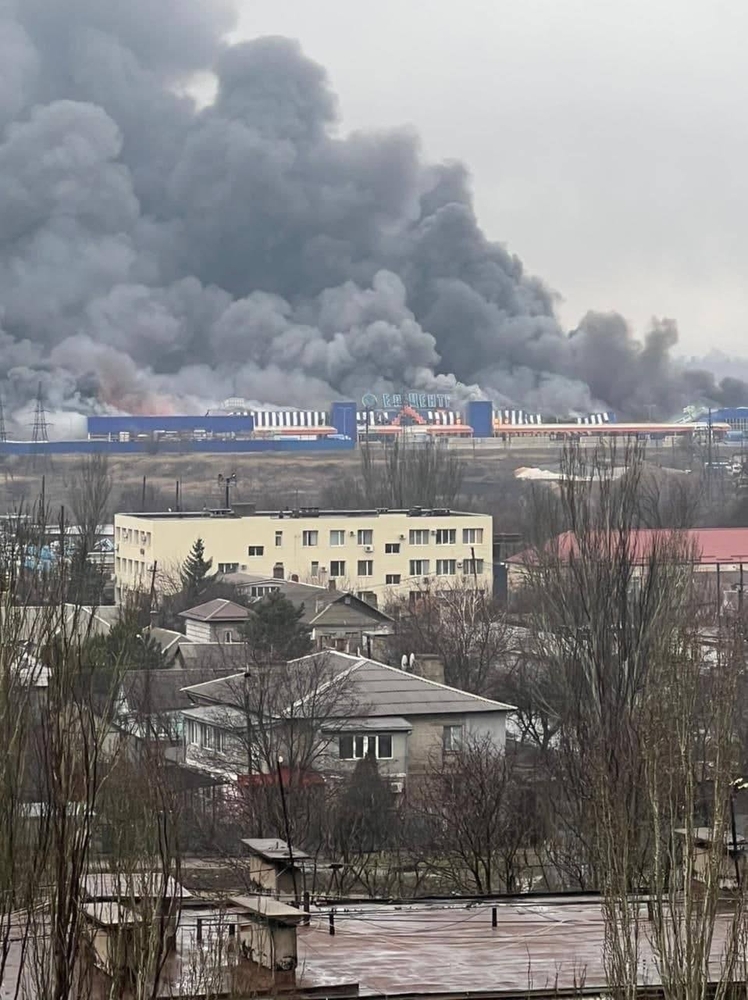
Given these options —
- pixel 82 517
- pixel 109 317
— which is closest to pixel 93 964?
pixel 82 517

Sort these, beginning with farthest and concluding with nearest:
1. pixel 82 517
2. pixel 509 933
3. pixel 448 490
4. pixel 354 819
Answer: pixel 448 490
pixel 82 517
pixel 354 819
pixel 509 933

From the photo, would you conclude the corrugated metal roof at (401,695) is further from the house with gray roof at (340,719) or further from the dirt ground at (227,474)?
the dirt ground at (227,474)

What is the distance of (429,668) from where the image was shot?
12758 millimetres

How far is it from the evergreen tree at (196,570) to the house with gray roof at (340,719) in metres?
7.84

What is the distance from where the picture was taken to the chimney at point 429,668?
501 inches

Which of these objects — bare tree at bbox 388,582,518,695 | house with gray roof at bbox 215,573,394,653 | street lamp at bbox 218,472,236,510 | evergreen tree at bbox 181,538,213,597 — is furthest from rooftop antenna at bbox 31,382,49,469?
bare tree at bbox 388,582,518,695

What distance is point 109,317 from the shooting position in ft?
168

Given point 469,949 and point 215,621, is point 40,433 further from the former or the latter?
point 469,949

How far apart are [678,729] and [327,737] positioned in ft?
23.3

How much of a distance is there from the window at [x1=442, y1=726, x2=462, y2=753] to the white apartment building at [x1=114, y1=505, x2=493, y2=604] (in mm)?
10444

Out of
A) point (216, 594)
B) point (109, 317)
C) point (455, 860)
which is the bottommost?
point (455, 860)

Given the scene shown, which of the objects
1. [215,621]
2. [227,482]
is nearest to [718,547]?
[215,621]

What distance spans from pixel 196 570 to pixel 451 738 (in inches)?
375

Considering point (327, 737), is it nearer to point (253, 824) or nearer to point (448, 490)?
point (253, 824)
